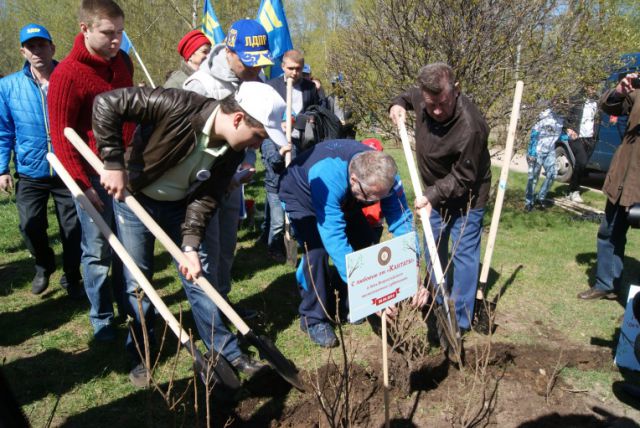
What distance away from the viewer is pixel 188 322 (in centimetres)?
372

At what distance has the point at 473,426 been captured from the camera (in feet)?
8.98

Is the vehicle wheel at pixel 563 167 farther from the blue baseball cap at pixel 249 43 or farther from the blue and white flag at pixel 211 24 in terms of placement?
the blue baseball cap at pixel 249 43

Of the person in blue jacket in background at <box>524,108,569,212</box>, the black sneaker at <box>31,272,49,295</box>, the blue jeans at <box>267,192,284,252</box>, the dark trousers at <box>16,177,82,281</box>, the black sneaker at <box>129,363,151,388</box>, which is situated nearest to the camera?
the black sneaker at <box>129,363,151,388</box>

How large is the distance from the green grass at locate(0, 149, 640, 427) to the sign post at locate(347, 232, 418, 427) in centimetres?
86

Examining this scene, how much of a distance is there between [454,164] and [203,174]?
68.5 inches

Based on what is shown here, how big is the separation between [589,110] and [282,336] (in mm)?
5475

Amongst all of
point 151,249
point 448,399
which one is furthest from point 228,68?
point 448,399

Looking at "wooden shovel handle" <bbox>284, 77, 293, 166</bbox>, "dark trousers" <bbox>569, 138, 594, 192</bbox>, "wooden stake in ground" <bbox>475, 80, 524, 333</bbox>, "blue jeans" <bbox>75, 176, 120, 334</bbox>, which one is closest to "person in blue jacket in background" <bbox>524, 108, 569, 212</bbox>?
"dark trousers" <bbox>569, 138, 594, 192</bbox>

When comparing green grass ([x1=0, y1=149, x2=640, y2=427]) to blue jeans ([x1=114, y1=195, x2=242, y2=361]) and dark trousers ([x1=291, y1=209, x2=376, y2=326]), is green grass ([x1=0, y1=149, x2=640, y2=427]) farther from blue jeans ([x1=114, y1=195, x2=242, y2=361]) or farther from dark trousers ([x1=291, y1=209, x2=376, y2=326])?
blue jeans ([x1=114, y1=195, x2=242, y2=361])

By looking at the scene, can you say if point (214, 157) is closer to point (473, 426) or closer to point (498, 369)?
point (473, 426)

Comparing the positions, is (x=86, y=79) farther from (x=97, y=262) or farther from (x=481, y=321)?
(x=481, y=321)

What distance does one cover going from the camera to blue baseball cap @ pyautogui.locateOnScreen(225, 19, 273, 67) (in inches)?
120

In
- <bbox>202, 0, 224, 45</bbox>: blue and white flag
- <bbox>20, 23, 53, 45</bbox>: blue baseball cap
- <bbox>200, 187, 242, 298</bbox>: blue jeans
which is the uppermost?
<bbox>202, 0, 224, 45</bbox>: blue and white flag

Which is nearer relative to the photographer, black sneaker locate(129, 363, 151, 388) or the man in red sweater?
the man in red sweater
